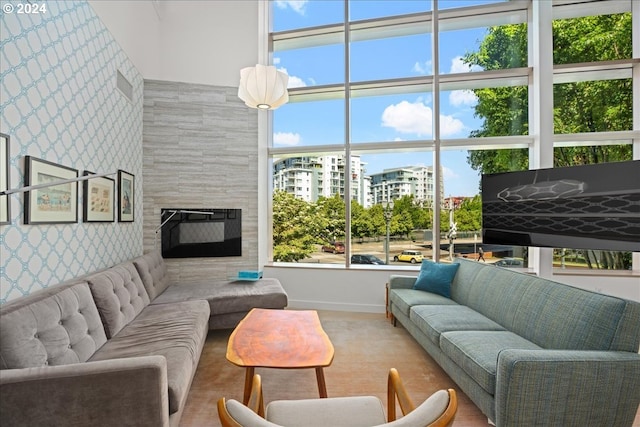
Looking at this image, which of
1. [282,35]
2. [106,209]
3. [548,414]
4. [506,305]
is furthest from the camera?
[282,35]

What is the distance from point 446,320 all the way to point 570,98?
3.78 meters

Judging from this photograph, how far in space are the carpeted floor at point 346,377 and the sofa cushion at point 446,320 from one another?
0.33 m

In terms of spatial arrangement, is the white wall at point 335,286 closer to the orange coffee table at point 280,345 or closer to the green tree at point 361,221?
the green tree at point 361,221

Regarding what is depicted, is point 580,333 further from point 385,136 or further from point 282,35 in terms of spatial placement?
point 282,35

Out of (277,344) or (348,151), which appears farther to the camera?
(348,151)

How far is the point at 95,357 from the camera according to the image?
2.09 m

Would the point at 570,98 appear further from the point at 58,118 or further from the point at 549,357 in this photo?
the point at 58,118

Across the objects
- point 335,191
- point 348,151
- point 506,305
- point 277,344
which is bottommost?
point 277,344

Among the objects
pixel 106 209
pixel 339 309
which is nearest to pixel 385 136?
pixel 339 309

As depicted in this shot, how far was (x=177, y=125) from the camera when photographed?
4715mm

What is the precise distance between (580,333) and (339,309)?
3077 mm

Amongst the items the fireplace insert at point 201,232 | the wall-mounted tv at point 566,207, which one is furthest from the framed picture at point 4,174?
the wall-mounted tv at point 566,207

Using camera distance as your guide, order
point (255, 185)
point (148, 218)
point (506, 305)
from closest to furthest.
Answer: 1. point (506, 305)
2. point (148, 218)
3. point (255, 185)

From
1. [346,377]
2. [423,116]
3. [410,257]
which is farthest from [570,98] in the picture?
[346,377]
